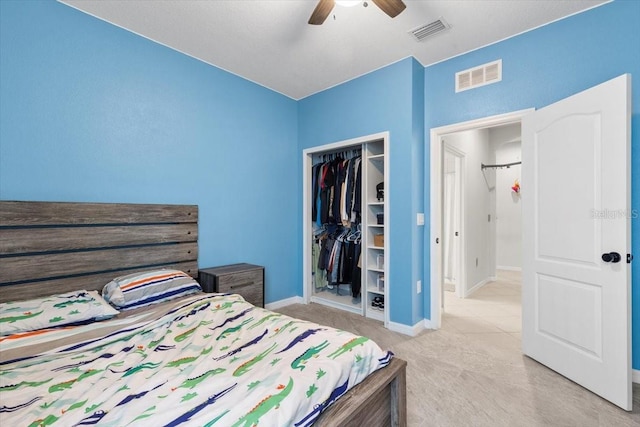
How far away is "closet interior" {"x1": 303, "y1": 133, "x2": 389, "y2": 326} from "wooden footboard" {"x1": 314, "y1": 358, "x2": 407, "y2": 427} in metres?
1.66

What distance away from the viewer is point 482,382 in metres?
2.00

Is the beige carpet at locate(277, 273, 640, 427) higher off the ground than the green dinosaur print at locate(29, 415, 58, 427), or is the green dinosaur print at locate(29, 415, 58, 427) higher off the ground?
the green dinosaur print at locate(29, 415, 58, 427)

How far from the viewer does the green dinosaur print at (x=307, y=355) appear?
1.14m

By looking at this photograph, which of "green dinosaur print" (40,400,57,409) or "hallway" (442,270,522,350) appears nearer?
"green dinosaur print" (40,400,57,409)

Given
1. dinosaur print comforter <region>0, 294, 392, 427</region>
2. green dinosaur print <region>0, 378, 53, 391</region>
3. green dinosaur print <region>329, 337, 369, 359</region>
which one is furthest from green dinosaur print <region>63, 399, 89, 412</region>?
green dinosaur print <region>329, 337, 369, 359</region>

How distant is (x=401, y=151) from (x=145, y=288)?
96.6 inches

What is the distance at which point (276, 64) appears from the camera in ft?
9.59

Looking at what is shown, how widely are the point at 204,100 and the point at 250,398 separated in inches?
107

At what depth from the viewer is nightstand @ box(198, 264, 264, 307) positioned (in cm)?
257

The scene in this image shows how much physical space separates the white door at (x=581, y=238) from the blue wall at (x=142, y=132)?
8.28 ft

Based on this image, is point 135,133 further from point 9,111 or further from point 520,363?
point 520,363

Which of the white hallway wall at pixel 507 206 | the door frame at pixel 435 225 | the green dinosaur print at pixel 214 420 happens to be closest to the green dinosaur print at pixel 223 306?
the green dinosaur print at pixel 214 420

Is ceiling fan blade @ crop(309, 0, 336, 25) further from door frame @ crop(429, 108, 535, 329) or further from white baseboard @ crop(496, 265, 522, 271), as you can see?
white baseboard @ crop(496, 265, 522, 271)

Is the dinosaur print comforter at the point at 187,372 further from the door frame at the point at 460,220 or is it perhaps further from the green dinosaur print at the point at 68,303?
→ the door frame at the point at 460,220
